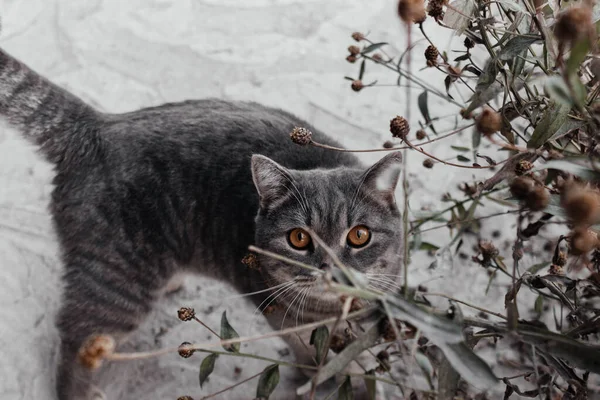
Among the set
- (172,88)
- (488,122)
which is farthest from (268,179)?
(172,88)

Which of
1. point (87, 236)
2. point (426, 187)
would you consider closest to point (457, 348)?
point (87, 236)

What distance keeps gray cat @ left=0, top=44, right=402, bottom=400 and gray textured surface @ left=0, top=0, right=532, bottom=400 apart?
27 cm

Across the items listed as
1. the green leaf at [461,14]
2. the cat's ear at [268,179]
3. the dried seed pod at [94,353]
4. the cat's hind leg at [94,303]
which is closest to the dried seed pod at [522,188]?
the green leaf at [461,14]

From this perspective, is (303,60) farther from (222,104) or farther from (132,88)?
(222,104)

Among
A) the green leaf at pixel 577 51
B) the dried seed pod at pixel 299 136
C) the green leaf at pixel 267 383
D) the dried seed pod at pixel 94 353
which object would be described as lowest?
the green leaf at pixel 267 383

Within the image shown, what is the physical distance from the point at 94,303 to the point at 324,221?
29.0 inches

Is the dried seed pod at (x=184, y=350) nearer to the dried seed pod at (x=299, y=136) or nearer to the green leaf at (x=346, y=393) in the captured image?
the green leaf at (x=346, y=393)

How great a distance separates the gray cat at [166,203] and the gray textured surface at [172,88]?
27 cm

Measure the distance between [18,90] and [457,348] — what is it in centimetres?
136

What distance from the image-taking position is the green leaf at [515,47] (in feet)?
3.31

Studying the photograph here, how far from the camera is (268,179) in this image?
143cm

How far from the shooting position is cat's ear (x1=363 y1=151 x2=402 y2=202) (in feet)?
4.52

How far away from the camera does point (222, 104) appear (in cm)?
181

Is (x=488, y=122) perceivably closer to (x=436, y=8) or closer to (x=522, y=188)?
(x=522, y=188)
